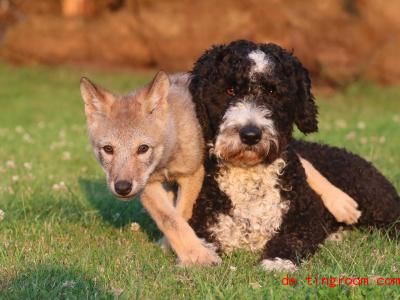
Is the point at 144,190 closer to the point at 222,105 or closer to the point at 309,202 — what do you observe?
the point at 222,105

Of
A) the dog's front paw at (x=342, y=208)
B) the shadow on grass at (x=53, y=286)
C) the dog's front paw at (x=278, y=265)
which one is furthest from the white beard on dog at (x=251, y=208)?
the shadow on grass at (x=53, y=286)

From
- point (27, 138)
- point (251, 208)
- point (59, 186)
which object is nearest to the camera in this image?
point (251, 208)

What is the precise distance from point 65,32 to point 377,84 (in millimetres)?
8198

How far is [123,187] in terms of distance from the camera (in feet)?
17.8

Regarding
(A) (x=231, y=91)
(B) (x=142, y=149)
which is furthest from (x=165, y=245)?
(A) (x=231, y=91)

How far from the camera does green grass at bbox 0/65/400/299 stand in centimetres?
478

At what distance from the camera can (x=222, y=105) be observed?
5.83 m

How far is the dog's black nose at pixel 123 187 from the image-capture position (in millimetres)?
5434

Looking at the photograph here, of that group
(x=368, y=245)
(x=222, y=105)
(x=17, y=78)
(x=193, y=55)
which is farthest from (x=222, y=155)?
(x=17, y=78)

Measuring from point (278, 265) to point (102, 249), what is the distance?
4.38 feet

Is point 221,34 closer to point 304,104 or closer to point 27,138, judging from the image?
point 27,138

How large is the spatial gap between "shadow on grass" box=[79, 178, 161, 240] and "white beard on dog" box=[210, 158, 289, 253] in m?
0.84

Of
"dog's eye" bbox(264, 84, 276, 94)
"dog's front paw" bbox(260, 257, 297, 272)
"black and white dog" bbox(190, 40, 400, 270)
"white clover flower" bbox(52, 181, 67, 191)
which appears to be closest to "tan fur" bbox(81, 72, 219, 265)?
"black and white dog" bbox(190, 40, 400, 270)

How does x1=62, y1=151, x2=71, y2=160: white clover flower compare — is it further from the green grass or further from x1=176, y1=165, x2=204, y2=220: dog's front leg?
x1=176, y1=165, x2=204, y2=220: dog's front leg
